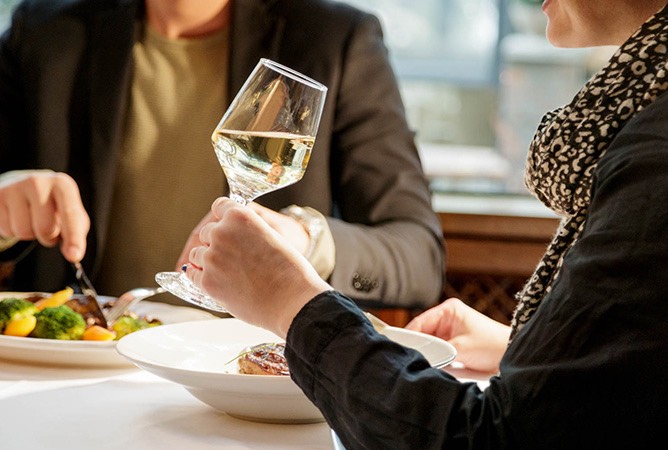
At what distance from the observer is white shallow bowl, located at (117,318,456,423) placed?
908 millimetres

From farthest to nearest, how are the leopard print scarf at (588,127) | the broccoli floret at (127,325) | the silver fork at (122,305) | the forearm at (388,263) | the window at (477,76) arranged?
the window at (477,76)
the forearm at (388,263)
the silver fork at (122,305)
the broccoli floret at (127,325)
the leopard print scarf at (588,127)

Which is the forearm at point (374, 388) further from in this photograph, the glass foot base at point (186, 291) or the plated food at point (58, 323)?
the plated food at point (58, 323)

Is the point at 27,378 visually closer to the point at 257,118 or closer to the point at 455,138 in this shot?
the point at 257,118

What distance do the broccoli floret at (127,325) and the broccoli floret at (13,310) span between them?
0.35ft

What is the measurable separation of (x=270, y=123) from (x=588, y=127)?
12.2 inches

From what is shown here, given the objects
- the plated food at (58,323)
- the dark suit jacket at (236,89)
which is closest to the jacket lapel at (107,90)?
the dark suit jacket at (236,89)

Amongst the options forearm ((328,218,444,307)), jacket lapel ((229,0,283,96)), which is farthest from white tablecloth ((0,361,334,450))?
jacket lapel ((229,0,283,96))

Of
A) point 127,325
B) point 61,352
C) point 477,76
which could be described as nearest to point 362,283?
point 127,325

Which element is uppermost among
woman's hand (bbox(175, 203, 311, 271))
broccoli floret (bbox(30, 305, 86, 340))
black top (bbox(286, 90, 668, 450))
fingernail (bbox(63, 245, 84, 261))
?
black top (bbox(286, 90, 668, 450))

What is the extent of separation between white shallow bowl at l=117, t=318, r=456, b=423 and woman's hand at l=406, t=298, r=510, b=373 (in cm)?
12

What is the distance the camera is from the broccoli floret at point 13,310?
4.02 ft

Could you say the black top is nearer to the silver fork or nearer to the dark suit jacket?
the silver fork

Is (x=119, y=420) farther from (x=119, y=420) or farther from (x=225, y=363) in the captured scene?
(x=225, y=363)

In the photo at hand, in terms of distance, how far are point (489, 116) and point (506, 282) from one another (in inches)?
24.7
